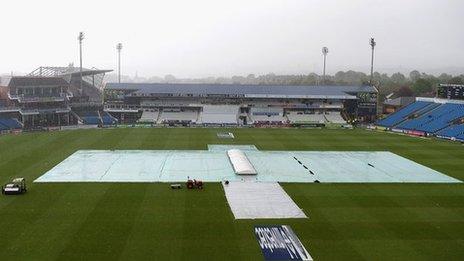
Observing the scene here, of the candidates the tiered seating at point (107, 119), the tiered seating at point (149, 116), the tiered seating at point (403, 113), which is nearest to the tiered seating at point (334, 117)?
the tiered seating at point (403, 113)

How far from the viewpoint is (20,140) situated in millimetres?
58594

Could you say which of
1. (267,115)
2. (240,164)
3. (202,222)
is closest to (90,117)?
(267,115)

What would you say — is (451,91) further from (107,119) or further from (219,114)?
(107,119)

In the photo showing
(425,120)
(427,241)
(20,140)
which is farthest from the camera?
(425,120)

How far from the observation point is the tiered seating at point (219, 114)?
8438cm

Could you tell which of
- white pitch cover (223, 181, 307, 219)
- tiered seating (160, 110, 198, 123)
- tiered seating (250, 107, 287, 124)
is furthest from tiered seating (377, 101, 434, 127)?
white pitch cover (223, 181, 307, 219)

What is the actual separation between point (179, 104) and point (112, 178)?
175ft

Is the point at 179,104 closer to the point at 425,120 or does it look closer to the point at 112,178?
the point at 425,120

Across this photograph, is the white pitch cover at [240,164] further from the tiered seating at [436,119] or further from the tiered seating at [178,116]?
the tiered seating at [178,116]

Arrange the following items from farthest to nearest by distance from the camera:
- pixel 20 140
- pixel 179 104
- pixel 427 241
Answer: pixel 179 104 < pixel 20 140 < pixel 427 241

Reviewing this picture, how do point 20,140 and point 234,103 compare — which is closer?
point 20,140

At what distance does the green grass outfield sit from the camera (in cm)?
2175

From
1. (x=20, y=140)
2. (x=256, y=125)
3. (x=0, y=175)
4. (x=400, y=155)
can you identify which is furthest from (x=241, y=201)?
(x=256, y=125)

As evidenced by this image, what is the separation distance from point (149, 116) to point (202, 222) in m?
62.7
